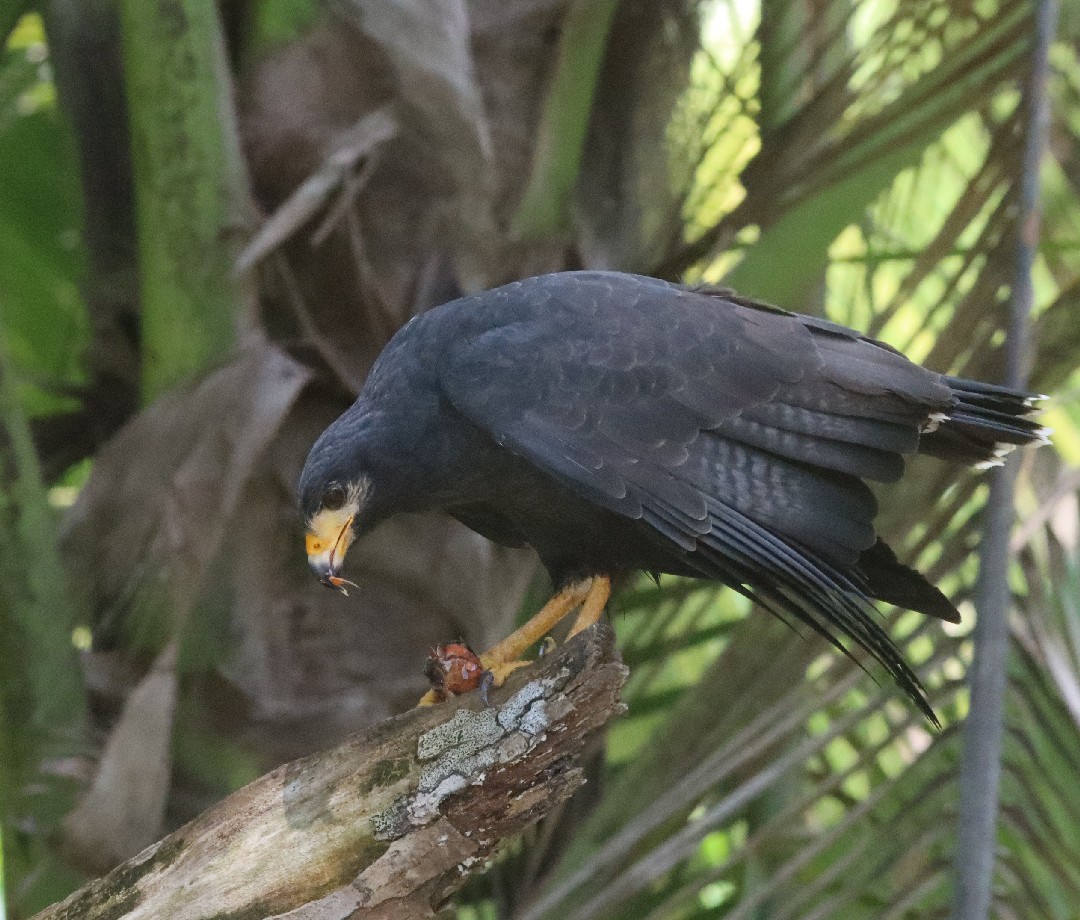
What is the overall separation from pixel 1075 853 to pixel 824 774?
817 millimetres

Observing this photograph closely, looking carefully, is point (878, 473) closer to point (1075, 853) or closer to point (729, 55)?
point (1075, 853)

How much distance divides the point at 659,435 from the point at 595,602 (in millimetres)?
433

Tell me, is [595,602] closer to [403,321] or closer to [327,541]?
[327,541]

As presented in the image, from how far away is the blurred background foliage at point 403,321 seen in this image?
2562 mm

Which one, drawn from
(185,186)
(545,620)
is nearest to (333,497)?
(545,620)

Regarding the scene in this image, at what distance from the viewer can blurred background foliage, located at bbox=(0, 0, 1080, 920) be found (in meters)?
2.56

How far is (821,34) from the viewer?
326 centimetres

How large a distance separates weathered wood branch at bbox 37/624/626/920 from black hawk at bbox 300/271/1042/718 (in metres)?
0.36

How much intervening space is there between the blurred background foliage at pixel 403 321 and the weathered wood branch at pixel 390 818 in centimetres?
56

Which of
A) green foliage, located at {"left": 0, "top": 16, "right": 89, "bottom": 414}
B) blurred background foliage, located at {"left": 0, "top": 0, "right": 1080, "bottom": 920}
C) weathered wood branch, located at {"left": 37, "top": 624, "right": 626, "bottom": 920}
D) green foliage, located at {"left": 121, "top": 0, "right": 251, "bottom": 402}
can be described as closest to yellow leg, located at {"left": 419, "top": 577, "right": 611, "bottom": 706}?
blurred background foliage, located at {"left": 0, "top": 0, "right": 1080, "bottom": 920}

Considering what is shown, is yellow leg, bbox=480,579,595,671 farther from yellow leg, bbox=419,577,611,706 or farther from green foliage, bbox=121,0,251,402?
green foliage, bbox=121,0,251,402

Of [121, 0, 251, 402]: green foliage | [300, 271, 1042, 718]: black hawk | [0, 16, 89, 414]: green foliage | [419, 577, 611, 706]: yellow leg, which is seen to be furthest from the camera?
[0, 16, 89, 414]: green foliage

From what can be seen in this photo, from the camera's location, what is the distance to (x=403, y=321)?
3.10 m

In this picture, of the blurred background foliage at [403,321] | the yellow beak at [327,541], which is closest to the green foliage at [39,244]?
the blurred background foliage at [403,321]
